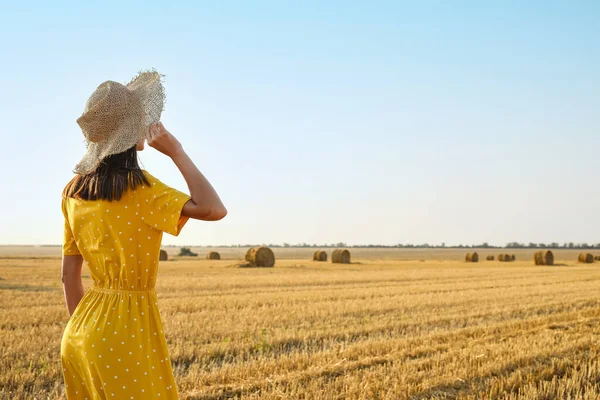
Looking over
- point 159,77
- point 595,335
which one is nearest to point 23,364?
point 159,77

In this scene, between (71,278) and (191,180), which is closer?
(191,180)

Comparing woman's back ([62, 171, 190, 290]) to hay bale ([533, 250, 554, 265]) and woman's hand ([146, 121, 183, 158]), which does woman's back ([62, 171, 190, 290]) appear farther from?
hay bale ([533, 250, 554, 265])

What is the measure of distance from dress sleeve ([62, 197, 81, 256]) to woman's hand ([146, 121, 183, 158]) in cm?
58

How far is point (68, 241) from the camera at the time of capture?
2766 millimetres

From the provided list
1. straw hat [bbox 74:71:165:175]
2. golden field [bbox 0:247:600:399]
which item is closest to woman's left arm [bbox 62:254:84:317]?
straw hat [bbox 74:71:165:175]

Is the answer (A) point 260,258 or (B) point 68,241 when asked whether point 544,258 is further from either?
(B) point 68,241

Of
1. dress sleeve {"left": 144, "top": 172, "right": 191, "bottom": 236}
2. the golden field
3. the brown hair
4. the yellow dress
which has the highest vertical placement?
the brown hair

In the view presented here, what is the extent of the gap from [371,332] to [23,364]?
510 centimetres

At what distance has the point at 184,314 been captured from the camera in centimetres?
1091

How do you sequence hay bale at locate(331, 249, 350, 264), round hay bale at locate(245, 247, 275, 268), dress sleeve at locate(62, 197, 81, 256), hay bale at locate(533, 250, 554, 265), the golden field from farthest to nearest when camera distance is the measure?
hay bale at locate(331, 249, 350, 264)
hay bale at locate(533, 250, 554, 265)
round hay bale at locate(245, 247, 275, 268)
the golden field
dress sleeve at locate(62, 197, 81, 256)

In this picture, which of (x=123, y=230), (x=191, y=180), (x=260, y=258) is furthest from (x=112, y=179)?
(x=260, y=258)

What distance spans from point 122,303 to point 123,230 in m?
0.30

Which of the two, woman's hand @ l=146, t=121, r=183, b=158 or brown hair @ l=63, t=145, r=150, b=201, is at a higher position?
woman's hand @ l=146, t=121, r=183, b=158

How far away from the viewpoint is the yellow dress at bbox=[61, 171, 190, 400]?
2.38 meters
